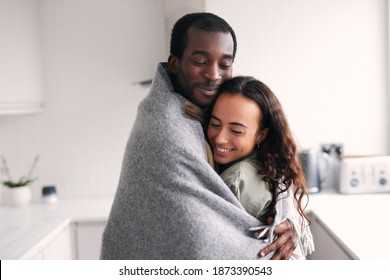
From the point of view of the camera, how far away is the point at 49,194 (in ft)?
4.53

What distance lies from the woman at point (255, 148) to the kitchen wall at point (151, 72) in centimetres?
21

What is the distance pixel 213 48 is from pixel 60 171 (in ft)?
3.63

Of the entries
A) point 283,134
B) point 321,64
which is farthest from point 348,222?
point 283,134

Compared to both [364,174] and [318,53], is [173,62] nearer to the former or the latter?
[318,53]

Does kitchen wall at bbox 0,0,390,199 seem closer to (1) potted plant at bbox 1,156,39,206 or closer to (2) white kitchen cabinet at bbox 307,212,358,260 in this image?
(1) potted plant at bbox 1,156,39,206

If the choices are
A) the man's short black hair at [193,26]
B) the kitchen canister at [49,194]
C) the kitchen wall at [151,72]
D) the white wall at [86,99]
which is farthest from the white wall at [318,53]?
the kitchen canister at [49,194]

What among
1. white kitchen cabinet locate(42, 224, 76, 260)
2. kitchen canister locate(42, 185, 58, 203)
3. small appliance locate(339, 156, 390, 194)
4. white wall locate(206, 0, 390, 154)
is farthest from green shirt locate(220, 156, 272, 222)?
kitchen canister locate(42, 185, 58, 203)

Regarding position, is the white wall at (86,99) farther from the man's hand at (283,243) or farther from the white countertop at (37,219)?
the man's hand at (283,243)

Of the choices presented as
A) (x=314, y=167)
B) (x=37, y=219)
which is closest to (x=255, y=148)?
(x=314, y=167)

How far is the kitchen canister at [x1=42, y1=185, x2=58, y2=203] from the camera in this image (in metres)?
1.37

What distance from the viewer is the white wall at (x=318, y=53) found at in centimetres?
78

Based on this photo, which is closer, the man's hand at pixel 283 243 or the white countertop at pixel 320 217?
the man's hand at pixel 283 243

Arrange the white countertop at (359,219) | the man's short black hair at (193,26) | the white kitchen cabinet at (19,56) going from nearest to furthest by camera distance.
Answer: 1. the man's short black hair at (193,26)
2. the white countertop at (359,219)
3. the white kitchen cabinet at (19,56)
